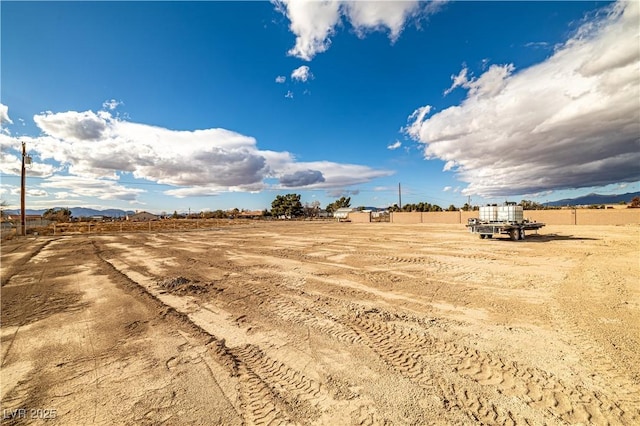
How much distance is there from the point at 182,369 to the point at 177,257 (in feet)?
32.8

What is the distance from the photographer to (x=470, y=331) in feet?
14.8

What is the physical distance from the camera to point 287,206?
9556 cm

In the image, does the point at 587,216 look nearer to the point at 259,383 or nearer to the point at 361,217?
the point at 361,217

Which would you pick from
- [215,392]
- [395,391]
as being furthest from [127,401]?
[395,391]

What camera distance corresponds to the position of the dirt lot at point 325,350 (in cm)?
276

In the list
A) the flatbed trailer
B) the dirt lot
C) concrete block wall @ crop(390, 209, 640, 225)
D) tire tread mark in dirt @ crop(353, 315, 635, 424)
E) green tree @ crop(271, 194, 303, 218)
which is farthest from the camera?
green tree @ crop(271, 194, 303, 218)

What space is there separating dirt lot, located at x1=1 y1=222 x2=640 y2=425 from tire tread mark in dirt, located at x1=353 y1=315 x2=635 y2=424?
0.02 meters

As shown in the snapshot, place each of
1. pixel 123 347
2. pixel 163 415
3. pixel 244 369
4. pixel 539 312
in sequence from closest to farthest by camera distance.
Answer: pixel 163 415 → pixel 244 369 → pixel 123 347 → pixel 539 312

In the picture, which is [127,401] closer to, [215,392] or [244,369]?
[215,392]

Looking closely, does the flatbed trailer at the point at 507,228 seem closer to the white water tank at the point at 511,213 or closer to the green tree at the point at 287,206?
the white water tank at the point at 511,213

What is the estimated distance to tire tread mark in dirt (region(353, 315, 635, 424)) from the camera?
2658 millimetres

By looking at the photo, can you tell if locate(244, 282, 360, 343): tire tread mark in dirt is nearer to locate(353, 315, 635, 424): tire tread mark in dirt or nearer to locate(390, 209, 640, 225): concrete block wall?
locate(353, 315, 635, 424): tire tread mark in dirt

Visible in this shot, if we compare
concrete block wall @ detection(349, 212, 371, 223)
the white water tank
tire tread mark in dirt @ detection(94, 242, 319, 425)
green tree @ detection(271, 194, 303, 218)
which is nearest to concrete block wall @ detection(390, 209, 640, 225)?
the white water tank

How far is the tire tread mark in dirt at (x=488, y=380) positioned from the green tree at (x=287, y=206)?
91.6m
